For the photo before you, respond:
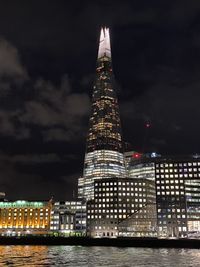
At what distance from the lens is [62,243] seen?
18125 centimetres

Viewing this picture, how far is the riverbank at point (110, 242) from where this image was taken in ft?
503

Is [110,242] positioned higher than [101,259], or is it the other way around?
[101,259]

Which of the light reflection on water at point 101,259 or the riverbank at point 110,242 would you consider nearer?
the light reflection on water at point 101,259

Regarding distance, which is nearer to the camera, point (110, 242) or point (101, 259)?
point (101, 259)

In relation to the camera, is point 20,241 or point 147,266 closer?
point 147,266

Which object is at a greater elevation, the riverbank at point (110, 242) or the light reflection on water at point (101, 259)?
the light reflection on water at point (101, 259)

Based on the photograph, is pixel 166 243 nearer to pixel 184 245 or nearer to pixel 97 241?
pixel 184 245

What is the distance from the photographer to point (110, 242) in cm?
17262

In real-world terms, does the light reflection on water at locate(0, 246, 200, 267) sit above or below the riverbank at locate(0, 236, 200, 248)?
above

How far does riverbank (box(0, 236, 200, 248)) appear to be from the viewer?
153375mm

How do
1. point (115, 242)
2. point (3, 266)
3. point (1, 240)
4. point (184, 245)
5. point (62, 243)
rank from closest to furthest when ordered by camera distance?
1. point (3, 266)
2. point (184, 245)
3. point (115, 242)
4. point (62, 243)
5. point (1, 240)

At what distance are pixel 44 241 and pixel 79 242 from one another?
18.9 metres

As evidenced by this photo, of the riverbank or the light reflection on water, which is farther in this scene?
the riverbank

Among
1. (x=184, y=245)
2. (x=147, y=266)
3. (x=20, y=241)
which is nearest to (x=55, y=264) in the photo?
(x=147, y=266)
